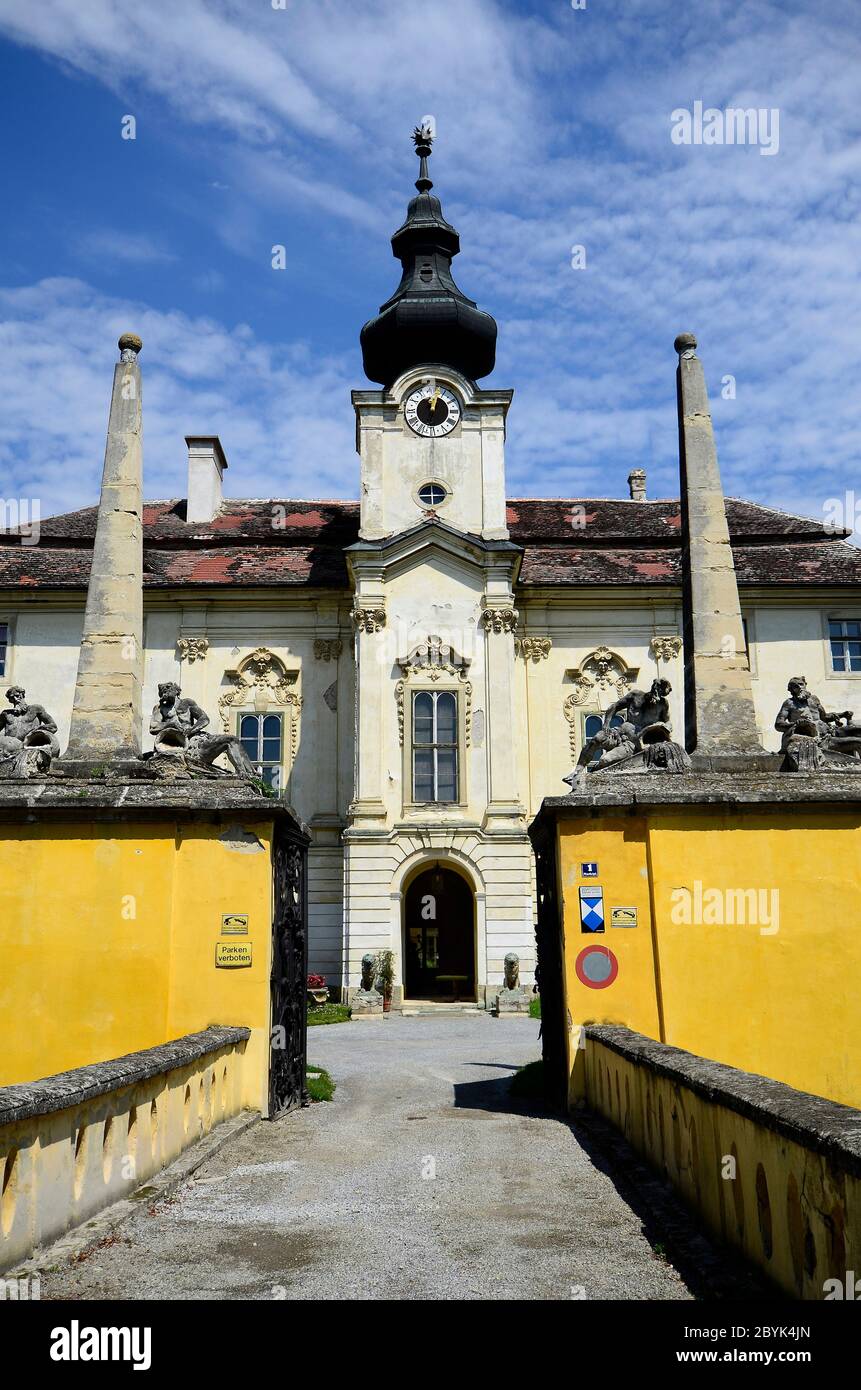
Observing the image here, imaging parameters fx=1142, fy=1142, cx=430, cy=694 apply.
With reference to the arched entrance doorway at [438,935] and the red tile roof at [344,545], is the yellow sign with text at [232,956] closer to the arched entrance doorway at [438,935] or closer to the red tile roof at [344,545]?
the arched entrance doorway at [438,935]

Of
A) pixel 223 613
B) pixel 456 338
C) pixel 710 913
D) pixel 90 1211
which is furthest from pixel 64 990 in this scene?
pixel 456 338

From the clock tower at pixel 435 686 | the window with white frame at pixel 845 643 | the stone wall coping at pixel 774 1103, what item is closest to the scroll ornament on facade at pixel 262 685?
the clock tower at pixel 435 686

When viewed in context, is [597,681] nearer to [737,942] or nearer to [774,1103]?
[737,942]

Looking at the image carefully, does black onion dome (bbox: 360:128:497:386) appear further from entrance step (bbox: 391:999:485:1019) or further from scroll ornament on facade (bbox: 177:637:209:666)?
entrance step (bbox: 391:999:485:1019)

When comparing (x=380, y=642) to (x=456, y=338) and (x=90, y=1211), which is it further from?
(x=90, y=1211)

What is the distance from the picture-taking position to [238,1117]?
10.3 metres

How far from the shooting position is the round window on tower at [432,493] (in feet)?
103

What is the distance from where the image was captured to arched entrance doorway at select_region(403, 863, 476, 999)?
30.0 meters

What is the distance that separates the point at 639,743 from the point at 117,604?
581cm

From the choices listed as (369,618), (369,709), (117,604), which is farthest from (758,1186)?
(369,618)

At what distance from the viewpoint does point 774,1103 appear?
16.9 ft

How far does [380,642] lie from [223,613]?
5.17m

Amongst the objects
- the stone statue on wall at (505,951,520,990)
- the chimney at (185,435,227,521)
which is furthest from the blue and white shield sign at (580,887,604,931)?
the chimney at (185,435,227,521)
